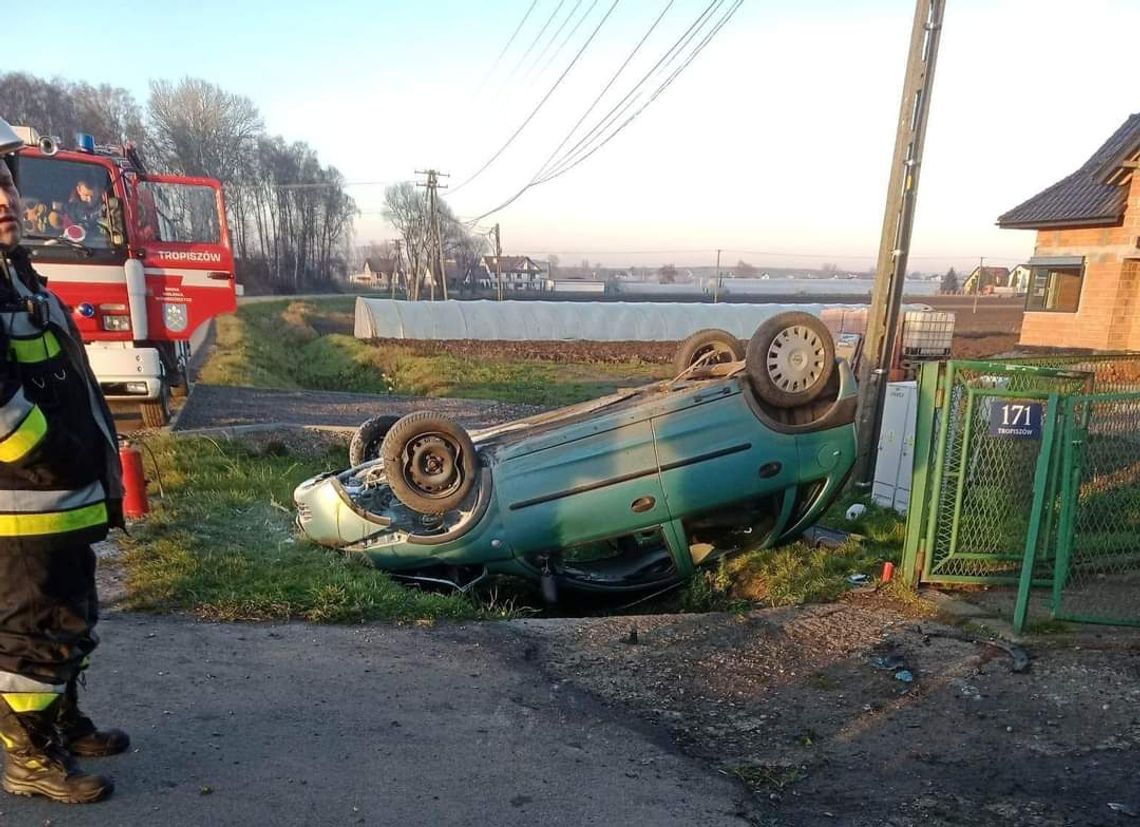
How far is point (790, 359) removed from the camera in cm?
493

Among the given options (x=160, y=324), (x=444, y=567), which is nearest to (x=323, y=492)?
(x=444, y=567)

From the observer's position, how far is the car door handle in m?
4.86

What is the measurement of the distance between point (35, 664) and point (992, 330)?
127ft

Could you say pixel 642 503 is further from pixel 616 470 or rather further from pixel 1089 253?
pixel 1089 253

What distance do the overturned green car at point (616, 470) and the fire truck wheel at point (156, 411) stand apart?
4.49 meters

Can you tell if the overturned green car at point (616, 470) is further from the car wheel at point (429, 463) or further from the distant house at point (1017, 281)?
the distant house at point (1017, 281)

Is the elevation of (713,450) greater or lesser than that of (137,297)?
lesser

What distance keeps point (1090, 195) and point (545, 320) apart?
17.9 metres

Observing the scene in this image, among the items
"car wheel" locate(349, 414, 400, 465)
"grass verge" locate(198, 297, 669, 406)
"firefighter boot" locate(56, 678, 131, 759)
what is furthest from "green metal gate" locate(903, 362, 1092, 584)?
"grass verge" locate(198, 297, 669, 406)

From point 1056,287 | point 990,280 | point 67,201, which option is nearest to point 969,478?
point 67,201

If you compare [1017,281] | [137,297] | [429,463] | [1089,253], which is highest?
[1017,281]

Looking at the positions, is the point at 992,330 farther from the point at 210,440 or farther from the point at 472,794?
the point at 472,794

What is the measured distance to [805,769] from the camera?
3102 millimetres

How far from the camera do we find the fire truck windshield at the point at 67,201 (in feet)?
23.9
